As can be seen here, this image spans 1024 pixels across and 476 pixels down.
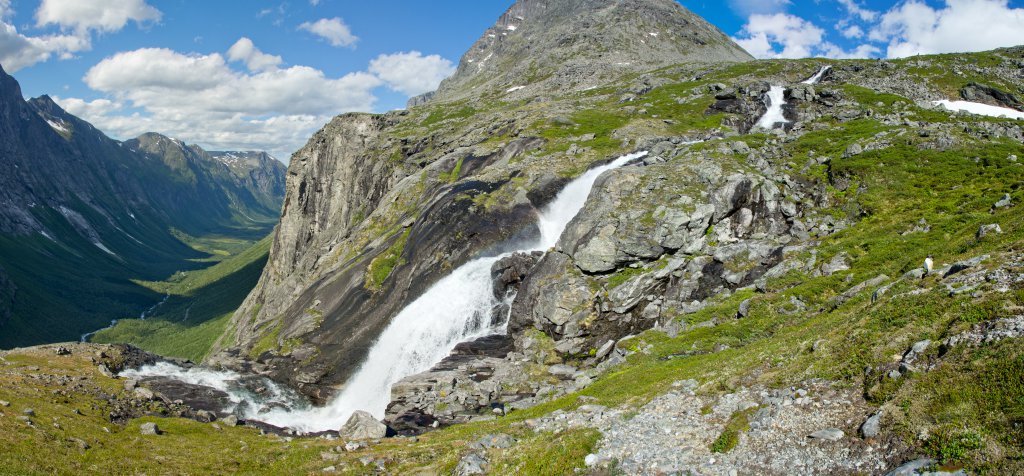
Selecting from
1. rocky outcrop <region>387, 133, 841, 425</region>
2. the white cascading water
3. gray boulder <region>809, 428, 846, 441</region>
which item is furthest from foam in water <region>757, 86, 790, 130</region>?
gray boulder <region>809, 428, 846, 441</region>

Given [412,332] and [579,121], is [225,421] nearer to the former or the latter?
[412,332]

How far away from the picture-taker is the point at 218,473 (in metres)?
24.3

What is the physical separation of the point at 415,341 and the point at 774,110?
272 feet

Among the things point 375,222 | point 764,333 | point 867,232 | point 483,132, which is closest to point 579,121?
point 483,132

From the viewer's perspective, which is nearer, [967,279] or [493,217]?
[967,279]

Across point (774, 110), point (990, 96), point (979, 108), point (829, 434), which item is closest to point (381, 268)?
point (829, 434)

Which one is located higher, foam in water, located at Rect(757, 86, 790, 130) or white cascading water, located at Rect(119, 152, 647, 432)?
foam in water, located at Rect(757, 86, 790, 130)

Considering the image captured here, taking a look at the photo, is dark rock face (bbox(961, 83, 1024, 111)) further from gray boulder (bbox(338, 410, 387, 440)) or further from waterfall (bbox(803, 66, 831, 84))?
gray boulder (bbox(338, 410, 387, 440))

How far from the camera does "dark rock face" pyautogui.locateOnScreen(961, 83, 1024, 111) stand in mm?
88000

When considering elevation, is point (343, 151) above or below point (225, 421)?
above

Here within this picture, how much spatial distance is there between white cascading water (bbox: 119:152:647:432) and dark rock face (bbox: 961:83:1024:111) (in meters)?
92.9

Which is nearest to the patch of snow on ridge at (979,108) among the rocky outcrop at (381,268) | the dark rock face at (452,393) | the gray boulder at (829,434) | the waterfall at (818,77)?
the waterfall at (818,77)

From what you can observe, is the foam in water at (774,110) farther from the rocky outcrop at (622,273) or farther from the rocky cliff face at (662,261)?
the rocky outcrop at (622,273)

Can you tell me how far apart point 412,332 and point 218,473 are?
88.7ft
